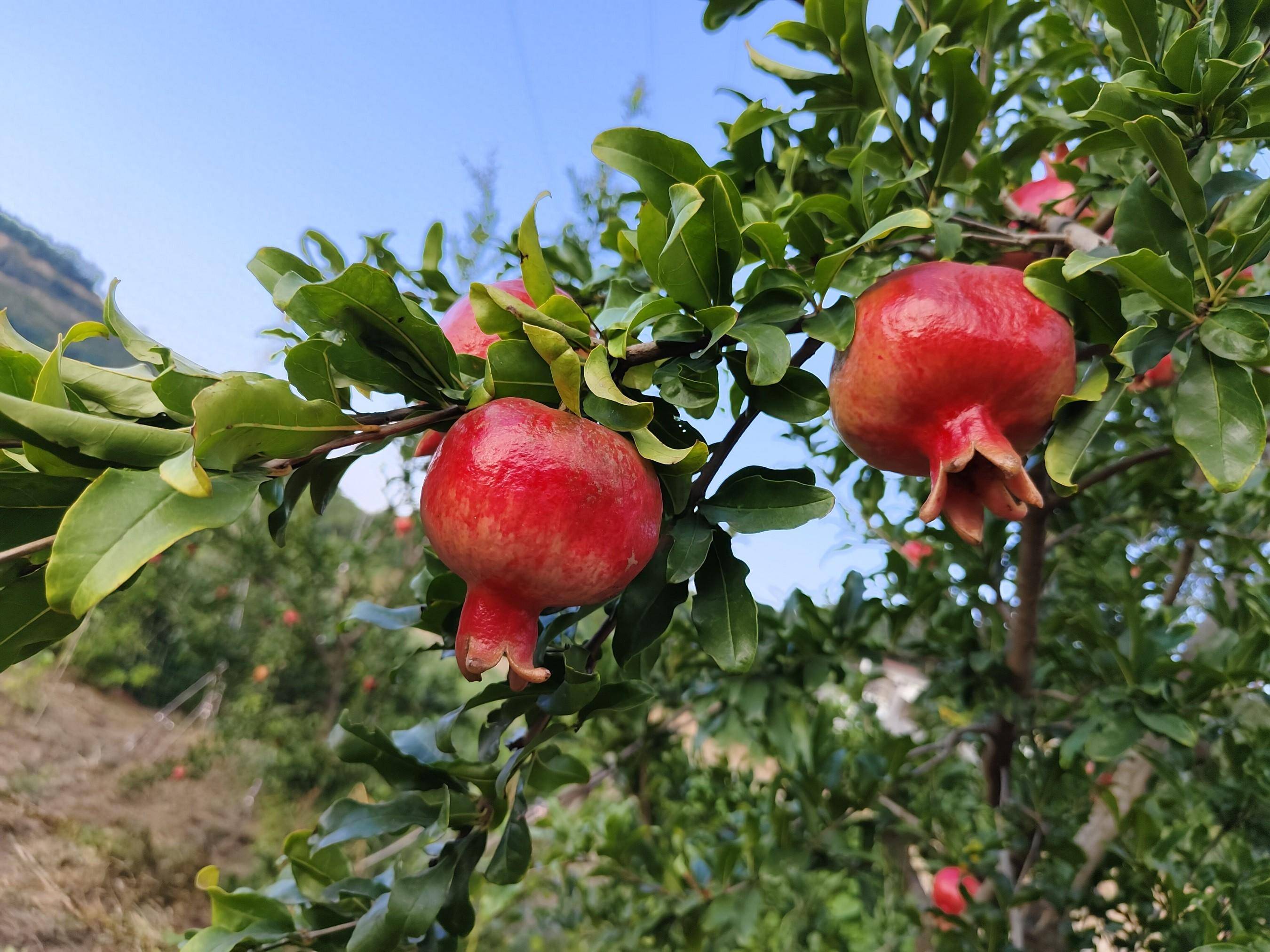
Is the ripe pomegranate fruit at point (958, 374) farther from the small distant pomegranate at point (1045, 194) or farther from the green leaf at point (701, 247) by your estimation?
the small distant pomegranate at point (1045, 194)

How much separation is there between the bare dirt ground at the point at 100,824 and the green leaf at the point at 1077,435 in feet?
4.32

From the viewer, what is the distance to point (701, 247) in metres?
0.51

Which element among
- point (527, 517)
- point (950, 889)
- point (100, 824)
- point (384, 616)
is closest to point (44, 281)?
point (100, 824)

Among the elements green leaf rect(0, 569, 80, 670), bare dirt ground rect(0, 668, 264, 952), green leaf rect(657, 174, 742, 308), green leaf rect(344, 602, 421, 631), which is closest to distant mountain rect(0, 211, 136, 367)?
bare dirt ground rect(0, 668, 264, 952)

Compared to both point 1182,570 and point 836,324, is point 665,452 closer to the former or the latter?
point 836,324

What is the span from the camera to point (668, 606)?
578mm

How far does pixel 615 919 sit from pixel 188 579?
12.1 ft

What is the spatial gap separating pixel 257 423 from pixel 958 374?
426 millimetres

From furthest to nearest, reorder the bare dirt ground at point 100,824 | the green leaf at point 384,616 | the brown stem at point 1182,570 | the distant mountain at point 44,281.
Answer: the distant mountain at point 44,281 < the bare dirt ground at point 100,824 < the brown stem at point 1182,570 < the green leaf at point 384,616

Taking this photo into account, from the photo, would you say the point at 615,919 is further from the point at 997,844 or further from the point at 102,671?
the point at 102,671

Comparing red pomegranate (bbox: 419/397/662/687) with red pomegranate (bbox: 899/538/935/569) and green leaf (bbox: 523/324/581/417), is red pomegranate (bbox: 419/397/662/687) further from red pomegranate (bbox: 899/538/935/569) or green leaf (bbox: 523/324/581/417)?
red pomegranate (bbox: 899/538/935/569)

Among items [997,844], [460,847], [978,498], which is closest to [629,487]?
[978,498]

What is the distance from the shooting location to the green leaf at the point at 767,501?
524 mm

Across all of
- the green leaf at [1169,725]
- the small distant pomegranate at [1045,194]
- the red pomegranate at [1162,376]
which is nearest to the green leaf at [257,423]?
the small distant pomegranate at [1045,194]
